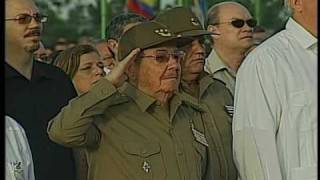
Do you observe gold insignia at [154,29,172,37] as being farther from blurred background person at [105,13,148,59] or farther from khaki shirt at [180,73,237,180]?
blurred background person at [105,13,148,59]

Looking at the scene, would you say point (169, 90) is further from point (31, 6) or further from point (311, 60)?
point (31, 6)

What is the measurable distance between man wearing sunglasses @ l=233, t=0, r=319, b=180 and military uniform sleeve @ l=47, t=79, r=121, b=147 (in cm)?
50

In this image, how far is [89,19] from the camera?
55.0 ft

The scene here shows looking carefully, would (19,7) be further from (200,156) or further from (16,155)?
(200,156)

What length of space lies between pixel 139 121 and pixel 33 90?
0.77m

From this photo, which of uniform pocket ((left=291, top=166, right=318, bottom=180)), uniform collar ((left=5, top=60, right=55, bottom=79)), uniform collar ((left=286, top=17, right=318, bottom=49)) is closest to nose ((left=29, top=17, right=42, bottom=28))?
uniform collar ((left=5, top=60, right=55, bottom=79))

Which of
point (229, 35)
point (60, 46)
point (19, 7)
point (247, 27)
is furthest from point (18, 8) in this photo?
point (60, 46)

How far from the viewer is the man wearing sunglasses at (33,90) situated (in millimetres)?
3836

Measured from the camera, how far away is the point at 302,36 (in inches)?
129

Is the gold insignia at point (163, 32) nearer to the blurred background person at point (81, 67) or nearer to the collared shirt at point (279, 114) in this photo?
the collared shirt at point (279, 114)

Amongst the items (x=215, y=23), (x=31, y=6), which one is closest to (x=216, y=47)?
(x=215, y=23)

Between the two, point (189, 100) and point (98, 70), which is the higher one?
point (189, 100)

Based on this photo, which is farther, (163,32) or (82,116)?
(163,32)

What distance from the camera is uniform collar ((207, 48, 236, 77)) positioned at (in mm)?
4781
